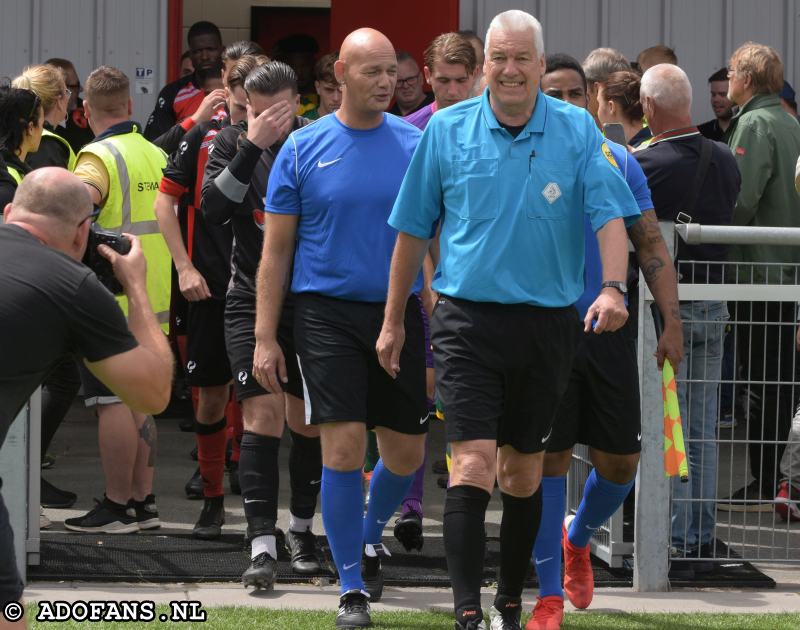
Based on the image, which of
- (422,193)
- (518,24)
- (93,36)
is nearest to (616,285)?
(422,193)

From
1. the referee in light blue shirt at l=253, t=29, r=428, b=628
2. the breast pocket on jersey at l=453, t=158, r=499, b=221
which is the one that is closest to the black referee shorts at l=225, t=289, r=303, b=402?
the referee in light blue shirt at l=253, t=29, r=428, b=628

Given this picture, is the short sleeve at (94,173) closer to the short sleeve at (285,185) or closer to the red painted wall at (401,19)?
the short sleeve at (285,185)

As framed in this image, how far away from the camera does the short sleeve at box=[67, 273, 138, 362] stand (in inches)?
156

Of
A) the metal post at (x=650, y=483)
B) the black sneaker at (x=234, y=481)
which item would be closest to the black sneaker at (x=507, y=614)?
the metal post at (x=650, y=483)

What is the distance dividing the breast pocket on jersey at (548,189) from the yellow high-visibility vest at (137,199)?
2763 mm

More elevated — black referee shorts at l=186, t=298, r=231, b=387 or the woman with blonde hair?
the woman with blonde hair

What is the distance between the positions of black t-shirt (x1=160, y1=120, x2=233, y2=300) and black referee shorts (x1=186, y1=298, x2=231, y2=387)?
83 mm

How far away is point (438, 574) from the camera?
6.39m

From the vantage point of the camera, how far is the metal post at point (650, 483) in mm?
6039

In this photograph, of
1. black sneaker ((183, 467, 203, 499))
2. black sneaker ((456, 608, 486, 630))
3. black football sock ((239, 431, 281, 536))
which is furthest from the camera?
black sneaker ((183, 467, 203, 499))

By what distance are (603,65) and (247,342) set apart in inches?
95.2

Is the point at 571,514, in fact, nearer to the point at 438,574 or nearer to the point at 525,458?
the point at 438,574

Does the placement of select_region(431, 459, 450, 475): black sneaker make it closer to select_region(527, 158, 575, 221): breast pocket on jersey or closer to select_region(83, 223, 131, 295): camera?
select_region(527, 158, 575, 221): breast pocket on jersey

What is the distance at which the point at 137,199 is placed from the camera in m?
7.39
